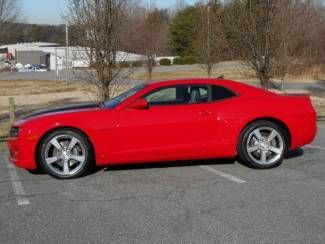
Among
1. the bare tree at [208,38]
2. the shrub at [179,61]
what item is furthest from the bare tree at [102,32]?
the shrub at [179,61]

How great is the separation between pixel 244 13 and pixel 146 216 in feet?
37.0

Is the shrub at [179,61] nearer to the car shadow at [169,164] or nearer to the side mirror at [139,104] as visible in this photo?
the car shadow at [169,164]

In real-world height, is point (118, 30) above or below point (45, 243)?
above

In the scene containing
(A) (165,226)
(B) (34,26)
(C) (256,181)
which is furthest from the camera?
(B) (34,26)

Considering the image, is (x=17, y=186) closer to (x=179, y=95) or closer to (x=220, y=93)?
(x=179, y=95)

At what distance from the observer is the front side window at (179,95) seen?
7.76 meters

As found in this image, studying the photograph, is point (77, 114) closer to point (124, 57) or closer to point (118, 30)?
point (118, 30)

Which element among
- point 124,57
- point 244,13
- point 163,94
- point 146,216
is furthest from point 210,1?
point 146,216

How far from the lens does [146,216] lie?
5.51 meters

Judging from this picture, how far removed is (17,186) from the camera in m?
7.09

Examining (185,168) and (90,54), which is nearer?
(185,168)

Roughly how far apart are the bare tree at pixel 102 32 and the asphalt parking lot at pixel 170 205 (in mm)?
5458

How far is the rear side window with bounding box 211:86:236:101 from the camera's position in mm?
7863

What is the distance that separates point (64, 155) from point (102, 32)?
6115 millimetres
